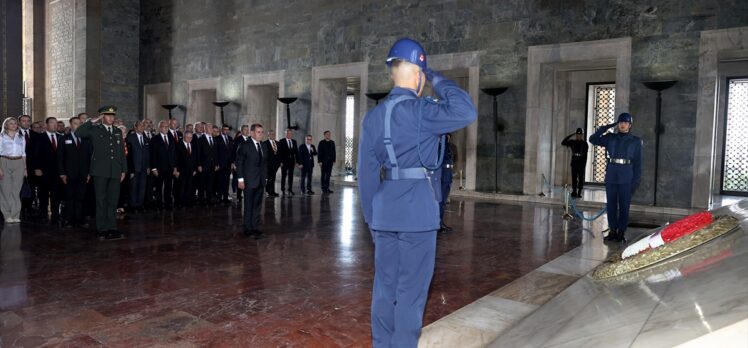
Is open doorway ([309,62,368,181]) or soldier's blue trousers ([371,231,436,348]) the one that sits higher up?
open doorway ([309,62,368,181])

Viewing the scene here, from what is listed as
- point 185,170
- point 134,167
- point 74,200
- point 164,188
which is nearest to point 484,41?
point 185,170

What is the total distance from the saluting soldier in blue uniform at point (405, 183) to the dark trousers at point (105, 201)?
214 inches

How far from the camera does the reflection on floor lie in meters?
2.41

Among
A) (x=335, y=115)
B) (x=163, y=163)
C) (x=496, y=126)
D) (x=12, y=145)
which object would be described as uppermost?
(x=335, y=115)

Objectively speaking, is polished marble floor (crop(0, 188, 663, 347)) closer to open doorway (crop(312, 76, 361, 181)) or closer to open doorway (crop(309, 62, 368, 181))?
open doorway (crop(309, 62, 368, 181))

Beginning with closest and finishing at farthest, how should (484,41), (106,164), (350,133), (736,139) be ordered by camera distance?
(106,164) → (484,41) → (736,139) → (350,133)

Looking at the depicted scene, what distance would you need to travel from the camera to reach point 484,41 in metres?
14.2

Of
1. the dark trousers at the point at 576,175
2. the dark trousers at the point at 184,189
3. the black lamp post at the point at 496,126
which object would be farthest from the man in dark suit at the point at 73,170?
the dark trousers at the point at 576,175

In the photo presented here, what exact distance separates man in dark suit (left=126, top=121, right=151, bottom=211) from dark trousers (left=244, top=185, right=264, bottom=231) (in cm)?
341

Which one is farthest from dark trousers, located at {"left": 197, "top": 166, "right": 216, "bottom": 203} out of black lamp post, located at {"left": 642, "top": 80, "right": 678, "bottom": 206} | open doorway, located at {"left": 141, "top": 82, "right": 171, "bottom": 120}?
open doorway, located at {"left": 141, "top": 82, "right": 171, "bottom": 120}

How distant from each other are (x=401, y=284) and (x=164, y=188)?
356 inches

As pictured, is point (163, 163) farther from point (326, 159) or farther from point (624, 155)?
point (624, 155)

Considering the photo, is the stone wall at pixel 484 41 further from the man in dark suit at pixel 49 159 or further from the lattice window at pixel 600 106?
the man in dark suit at pixel 49 159

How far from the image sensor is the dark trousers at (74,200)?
8430 mm
